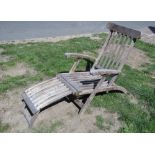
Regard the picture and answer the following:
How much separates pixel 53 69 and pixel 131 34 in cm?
251

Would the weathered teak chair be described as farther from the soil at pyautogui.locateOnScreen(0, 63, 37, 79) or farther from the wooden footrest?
the soil at pyautogui.locateOnScreen(0, 63, 37, 79)

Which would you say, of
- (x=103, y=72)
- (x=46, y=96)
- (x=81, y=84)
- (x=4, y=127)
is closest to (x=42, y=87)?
(x=46, y=96)

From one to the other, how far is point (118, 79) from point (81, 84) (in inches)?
65.6

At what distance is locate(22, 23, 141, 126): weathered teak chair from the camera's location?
5.05 meters

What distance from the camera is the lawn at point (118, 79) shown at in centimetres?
544

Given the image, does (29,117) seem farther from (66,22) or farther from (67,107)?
(66,22)

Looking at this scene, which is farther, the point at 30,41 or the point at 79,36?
the point at 79,36

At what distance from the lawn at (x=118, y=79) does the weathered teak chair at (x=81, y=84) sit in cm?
37

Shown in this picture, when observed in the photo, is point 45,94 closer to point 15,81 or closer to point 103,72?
point 103,72

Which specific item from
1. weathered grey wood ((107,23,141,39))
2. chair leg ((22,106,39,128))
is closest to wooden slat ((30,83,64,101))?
chair leg ((22,106,39,128))

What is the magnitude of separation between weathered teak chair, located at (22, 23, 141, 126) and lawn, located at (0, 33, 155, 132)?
37cm

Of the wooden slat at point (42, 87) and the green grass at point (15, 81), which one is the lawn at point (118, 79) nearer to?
the green grass at point (15, 81)

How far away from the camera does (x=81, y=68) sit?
758cm

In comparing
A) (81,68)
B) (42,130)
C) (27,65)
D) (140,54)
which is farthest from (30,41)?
(42,130)
